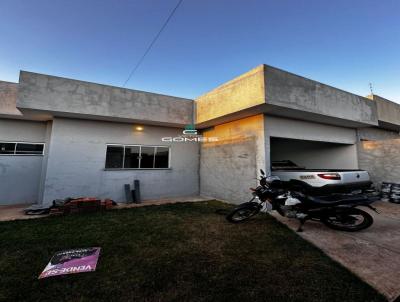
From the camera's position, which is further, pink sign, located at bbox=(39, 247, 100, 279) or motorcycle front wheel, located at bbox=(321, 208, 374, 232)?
motorcycle front wheel, located at bbox=(321, 208, 374, 232)

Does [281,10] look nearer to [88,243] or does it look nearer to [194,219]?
[194,219]

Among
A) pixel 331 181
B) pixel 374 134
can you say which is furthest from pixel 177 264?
pixel 374 134

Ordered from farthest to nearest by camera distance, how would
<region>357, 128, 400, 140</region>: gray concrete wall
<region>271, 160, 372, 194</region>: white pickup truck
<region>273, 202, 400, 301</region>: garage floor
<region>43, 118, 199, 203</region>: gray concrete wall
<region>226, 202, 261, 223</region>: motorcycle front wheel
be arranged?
<region>357, 128, 400, 140</region>: gray concrete wall
<region>43, 118, 199, 203</region>: gray concrete wall
<region>271, 160, 372, 194</region>: white pickup truck
<region>226, 202, 261, 223</region>: motorcycle front wheel
<region>273, 202, 400, 301</region>: garage floor

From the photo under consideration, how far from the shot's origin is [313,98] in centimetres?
570

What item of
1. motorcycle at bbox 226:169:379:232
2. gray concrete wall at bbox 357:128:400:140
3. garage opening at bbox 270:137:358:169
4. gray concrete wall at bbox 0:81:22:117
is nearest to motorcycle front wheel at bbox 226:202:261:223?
motorcycle at bbox 226:169:379:232

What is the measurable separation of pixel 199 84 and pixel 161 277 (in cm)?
1025

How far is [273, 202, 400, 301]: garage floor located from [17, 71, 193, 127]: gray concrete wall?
529 centimetres

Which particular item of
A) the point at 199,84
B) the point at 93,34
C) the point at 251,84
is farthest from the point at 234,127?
the point at 93,34

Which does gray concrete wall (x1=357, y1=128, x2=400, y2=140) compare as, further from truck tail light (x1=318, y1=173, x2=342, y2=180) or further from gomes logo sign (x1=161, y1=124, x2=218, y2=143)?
gomes logo sign (x1=161, y1=124, x2=218, y2=143)

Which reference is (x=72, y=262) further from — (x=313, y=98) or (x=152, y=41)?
(x=152, y=41)

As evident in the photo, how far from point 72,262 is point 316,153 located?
994 centimetres

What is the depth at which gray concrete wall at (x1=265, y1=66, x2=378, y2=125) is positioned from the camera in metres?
5.02

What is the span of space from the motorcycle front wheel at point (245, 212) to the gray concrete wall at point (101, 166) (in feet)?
12.7

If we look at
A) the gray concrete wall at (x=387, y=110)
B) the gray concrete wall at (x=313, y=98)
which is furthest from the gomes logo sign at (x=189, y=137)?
the gray concrete wall at (x=387, y=110)
